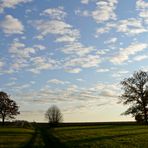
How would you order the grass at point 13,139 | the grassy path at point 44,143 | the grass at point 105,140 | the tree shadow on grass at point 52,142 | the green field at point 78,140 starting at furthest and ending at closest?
the grass at point 105,140 → the green field at point 78,140 → the grass at point 13,139 → the grassy path at point 44,143 → the tree shadow on grass at point 52,142

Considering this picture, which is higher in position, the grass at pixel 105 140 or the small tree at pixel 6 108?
the small tree at pixel 6 108

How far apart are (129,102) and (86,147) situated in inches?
2502

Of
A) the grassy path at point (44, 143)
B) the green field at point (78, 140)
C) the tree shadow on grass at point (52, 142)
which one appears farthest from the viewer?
the green field at point (78, 140)

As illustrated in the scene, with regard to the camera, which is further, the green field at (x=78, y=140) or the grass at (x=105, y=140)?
the grass at (x=105, y=140)

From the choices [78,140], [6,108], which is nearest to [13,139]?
[78,140]

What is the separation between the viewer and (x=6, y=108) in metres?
129

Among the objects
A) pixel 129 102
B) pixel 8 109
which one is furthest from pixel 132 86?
pixel 8 109

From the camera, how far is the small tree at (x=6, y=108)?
12845 cm

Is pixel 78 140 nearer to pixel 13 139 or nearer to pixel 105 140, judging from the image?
pixel 105 140

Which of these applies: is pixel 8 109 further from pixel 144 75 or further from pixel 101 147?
pixel 101 147

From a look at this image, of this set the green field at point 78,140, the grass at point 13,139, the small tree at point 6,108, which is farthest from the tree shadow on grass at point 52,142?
the small tree at point 6,108

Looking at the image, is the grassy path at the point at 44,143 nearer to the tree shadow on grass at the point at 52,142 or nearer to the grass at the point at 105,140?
the tree shadow on grass at the point at 52,142

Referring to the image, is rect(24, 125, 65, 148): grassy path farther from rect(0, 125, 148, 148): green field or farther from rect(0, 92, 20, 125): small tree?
rect(0, 92, 20, 125): small tree

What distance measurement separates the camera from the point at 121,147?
31.7m
